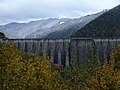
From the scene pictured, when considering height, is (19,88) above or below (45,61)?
below

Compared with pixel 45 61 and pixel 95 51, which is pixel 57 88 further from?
pixel 95 51

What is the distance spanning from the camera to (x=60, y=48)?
358 feet

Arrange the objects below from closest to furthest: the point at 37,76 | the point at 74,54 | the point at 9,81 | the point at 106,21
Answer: the point at 9,81
the point at 37,76
the point at 74,54
the point at 106,21

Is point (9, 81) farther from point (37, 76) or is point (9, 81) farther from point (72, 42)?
point (72, 42)

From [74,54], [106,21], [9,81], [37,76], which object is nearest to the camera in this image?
[9,81]

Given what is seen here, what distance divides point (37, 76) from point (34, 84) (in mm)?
778

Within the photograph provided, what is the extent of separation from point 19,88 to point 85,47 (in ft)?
280

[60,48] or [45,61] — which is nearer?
[45,61]

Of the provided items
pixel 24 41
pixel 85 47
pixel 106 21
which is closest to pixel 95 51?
pixel 85 47

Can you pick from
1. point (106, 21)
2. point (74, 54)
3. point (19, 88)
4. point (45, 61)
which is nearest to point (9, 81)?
point (19, 88)

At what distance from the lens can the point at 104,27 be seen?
160625 mm

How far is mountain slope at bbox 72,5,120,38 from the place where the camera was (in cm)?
15150

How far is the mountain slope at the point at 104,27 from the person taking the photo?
15150cm

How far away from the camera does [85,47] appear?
10812 centimetres
